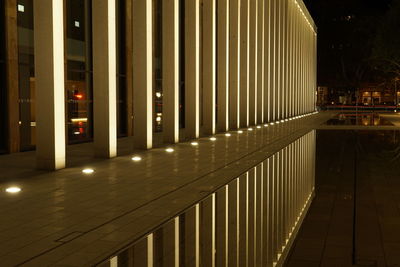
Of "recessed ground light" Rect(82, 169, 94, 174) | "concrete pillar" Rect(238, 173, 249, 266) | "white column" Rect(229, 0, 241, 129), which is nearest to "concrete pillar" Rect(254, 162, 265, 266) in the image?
"concrete pillar" Rect(238, 173, 249, 266)

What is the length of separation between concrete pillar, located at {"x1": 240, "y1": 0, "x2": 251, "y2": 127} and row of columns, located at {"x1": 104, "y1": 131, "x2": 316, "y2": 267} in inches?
648

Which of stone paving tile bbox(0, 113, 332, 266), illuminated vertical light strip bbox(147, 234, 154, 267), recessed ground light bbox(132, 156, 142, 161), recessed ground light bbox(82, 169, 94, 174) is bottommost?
illuminated vertical light strip bbox(147, 234, 154, 267)

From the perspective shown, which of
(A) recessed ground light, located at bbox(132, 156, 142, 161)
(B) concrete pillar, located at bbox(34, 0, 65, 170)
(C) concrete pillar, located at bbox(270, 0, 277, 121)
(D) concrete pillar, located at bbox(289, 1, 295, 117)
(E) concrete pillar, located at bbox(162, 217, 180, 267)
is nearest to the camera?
(E) concrete pillar, located at bbox(162, 217, 180, 267)

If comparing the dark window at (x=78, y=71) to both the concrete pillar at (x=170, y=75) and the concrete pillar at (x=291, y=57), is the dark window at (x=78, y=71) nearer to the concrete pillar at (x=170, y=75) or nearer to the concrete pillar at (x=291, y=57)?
the concrete pillar at (x=170, y=75)

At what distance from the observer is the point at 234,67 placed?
83.7 ft

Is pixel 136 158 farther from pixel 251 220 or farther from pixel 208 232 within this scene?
pixel 208 232

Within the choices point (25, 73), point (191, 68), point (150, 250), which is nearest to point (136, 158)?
point (25, 73)

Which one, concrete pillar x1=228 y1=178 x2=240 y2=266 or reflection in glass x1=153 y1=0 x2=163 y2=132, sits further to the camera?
reflection in glass x1=153 y1=0 x2=163 y2=132

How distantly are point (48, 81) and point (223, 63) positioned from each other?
43.6 feet

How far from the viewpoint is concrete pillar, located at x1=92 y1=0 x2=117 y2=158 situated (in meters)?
13.9

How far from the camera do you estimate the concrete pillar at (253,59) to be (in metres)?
28.0

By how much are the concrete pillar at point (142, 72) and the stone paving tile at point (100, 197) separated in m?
1.19

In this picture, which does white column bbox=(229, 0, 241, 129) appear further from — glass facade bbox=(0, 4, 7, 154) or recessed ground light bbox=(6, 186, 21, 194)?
recessed ground light bbox=(6, 186, 21, 194)

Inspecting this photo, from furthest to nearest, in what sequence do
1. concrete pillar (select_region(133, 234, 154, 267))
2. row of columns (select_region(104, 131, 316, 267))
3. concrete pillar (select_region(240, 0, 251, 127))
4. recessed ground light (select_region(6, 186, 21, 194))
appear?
1. concrete pillar (select_region(240, 0, 251, 127))
2. recessed ground light (select_region(6, 186, 21, 194))
3. row of columns (select_region(104, 131, 316, 267))
4. concrete pillar (select_region(133, 234, 154, 267))
